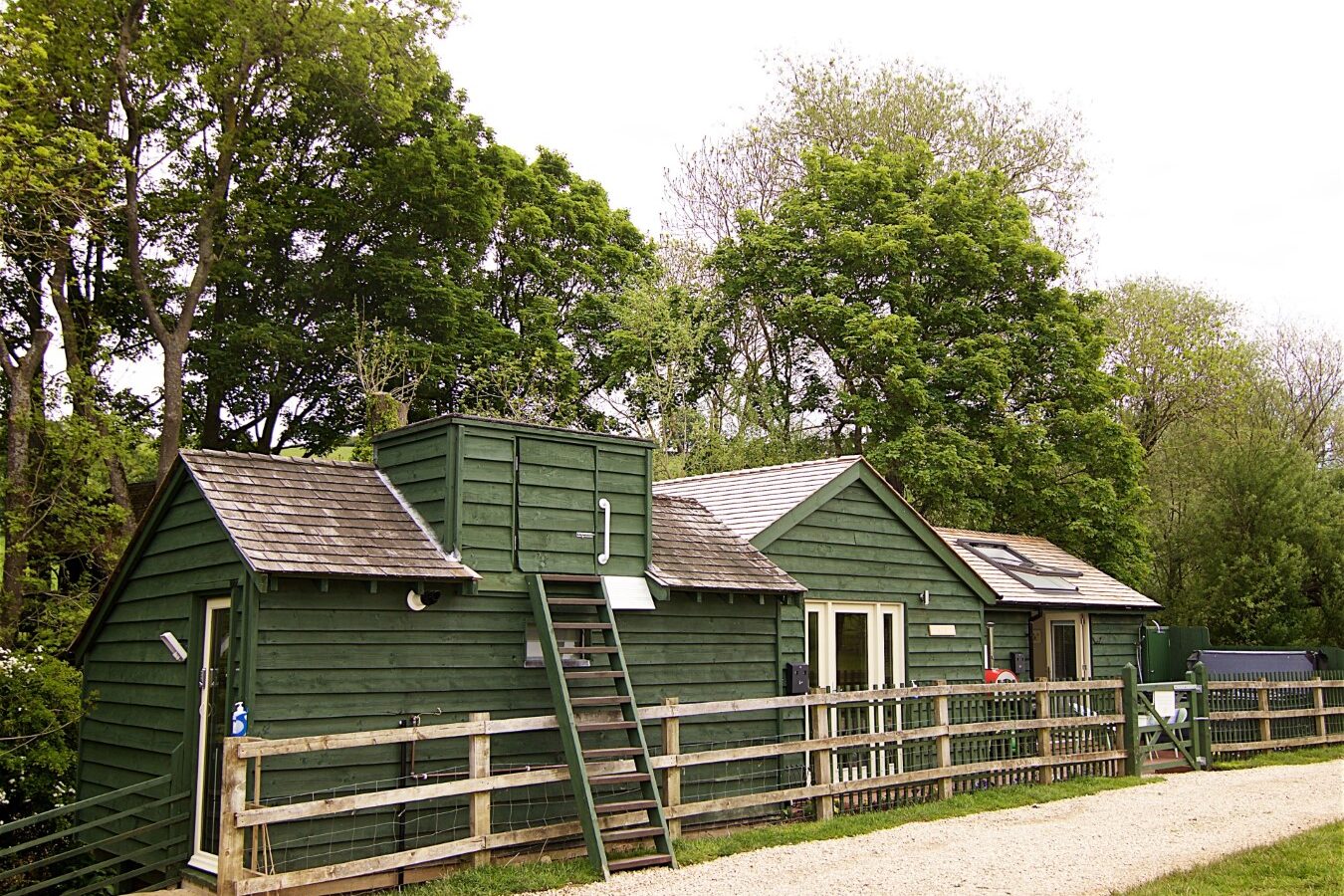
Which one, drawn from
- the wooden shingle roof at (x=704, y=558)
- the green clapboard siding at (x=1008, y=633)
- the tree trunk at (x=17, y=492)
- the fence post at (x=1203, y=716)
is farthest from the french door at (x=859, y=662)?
the tree trunk at (x=17, y=492)

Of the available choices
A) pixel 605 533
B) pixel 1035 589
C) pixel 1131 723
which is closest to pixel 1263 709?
pixel 1131 723

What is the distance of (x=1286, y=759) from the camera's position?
648 inches

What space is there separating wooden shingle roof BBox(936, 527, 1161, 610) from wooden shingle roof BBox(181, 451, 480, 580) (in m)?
9.68

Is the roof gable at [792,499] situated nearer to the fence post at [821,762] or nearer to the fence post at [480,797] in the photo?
the fence post at [821,762]

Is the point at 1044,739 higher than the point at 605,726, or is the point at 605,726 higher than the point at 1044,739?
the point at 605,726

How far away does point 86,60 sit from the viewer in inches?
856

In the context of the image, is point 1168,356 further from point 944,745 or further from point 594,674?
point 594,674

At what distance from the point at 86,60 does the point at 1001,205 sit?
20042 millimetres

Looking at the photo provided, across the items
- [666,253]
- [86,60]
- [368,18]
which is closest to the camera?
[86,60]

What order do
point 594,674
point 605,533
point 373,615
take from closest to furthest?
point 373,615
point 594,674
point 605,533

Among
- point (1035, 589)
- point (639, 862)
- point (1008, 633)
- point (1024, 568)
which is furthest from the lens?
point (1024, 568)

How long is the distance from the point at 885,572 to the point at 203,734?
8.72 meters

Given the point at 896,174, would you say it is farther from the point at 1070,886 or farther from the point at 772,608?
the point at 1070,886

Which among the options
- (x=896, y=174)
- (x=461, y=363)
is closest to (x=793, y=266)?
(x=896, y=174)
